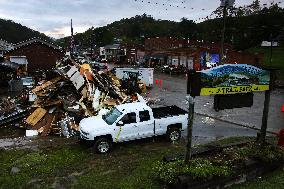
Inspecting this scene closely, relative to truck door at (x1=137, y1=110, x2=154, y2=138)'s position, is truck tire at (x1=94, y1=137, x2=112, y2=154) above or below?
below

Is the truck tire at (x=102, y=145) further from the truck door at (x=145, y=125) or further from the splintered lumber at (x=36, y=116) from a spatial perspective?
the splintered lumber at (x=36, y=116)

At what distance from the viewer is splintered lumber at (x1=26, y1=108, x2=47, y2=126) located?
725 inches

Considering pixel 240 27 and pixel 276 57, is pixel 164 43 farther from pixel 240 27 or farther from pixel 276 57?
pixel 276 57

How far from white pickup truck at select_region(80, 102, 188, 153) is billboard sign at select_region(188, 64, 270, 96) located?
188 inches

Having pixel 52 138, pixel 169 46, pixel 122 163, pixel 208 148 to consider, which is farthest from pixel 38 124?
pixel 169 46

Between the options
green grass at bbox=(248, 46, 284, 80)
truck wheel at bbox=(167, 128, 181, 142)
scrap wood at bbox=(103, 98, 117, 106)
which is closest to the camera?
truck wheel at bbox=(167, 128, 181, 142)

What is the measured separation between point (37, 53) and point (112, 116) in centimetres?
3642

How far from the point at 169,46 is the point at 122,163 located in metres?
59.7

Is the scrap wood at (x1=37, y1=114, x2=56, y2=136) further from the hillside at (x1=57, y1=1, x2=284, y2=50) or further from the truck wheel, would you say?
the hillside at (x1=57, y1=1, x2=284, y2=50)

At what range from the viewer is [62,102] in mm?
19328

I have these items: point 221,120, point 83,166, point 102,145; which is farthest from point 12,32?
point 83,166

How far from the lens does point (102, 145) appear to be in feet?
46.5

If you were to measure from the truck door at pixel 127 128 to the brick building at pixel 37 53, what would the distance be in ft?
118

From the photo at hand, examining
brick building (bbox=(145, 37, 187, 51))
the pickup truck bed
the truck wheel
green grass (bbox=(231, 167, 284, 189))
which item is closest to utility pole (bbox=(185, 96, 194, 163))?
green grass (bbox=(231, 167, 284, 189))
